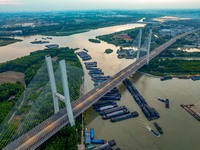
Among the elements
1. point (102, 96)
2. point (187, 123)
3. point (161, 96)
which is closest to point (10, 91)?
point (102, 96)

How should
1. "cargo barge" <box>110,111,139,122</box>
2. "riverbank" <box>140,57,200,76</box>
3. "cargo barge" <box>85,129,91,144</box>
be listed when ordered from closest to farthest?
1. "cargo barge" <box>85,129,91,144</box>
2. "cargo barge" <box>110,111,139,122</box>
3. "riverbank" <box>140,57,200,76</box>

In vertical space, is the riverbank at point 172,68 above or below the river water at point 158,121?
above

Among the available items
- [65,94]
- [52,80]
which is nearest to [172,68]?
[65,94]

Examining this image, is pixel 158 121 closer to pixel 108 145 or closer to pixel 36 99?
pixel 108 145

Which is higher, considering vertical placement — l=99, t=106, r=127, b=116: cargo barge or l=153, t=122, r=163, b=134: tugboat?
l=99, t=106, r=127, b=116: cargo barge

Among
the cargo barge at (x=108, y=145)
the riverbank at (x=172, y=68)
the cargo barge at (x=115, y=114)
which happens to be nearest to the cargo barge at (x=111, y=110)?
the cargo barge at (x=115, y=114)

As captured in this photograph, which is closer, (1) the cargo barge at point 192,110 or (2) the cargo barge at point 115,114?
(2) the cargo barge at point 115,114

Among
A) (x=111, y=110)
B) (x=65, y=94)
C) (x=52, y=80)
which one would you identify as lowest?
(x=111, y=110)

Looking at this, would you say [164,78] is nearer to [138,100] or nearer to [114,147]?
[138,100]

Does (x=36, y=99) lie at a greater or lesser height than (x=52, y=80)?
lesser

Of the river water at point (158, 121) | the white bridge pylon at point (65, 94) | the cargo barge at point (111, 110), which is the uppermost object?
the white bridge pylon at point (65, 94)

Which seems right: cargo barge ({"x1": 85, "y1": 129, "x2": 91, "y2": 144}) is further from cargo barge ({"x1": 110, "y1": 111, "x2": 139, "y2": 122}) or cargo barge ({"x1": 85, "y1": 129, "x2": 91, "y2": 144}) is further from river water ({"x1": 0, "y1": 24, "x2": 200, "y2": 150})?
cargo barge ({"x1": 110, "y1": 111, "x2": 139, "y2": 122})

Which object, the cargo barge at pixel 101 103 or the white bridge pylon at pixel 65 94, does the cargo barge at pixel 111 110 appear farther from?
the white bridge pylon at pixel 65 94

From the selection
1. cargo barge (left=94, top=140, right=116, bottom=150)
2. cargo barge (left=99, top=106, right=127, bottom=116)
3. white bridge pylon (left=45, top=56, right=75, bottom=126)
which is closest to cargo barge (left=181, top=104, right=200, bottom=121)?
cargo barge (left=99, top=106, right=127, bottom=116)
